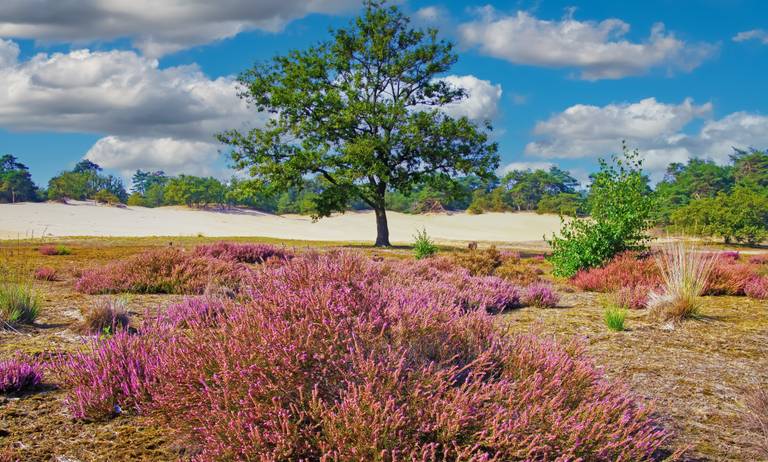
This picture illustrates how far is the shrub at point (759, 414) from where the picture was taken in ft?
12.5

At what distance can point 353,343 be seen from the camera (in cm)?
330

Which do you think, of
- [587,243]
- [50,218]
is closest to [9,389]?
[587,243]

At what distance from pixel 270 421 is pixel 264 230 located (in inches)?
2512

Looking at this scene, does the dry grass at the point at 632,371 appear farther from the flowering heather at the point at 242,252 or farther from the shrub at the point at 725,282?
the flowering heather at the point at 242,252

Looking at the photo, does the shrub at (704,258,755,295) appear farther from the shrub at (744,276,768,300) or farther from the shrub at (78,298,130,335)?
the shrub at (78,298,130,335)

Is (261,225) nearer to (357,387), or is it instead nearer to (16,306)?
(16,306)

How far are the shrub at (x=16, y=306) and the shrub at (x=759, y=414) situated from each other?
284 inches

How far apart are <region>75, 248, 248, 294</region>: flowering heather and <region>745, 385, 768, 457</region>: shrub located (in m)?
7.24

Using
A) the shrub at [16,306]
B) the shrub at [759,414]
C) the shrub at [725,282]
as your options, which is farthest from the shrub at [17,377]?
the shrub at [725,282]

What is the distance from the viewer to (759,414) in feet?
13.1

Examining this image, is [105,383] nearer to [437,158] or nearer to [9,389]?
[9,389]

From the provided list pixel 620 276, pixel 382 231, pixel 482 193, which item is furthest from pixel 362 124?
pixel 482 193

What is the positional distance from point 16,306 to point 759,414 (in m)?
7.47

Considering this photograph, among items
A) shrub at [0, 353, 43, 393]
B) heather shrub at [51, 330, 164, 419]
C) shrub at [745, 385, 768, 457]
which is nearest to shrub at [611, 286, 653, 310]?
shrub at [745, 385, 768, 457]
